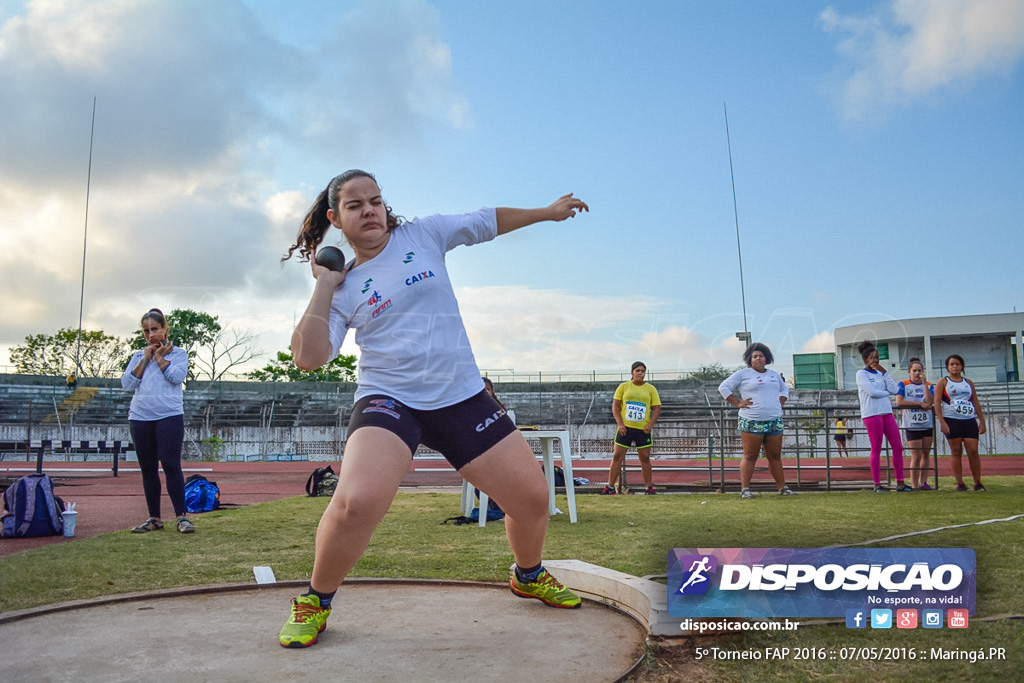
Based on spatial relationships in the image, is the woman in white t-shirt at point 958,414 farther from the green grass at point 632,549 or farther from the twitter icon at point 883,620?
the twitter icon at point 883,620

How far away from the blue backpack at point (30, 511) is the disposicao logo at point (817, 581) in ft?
20.6

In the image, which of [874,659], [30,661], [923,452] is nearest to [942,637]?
[874,659]

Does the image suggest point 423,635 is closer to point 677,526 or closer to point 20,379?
point 677,526

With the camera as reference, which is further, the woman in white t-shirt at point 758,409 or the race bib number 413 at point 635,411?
the race bib number 413 at point 635,411

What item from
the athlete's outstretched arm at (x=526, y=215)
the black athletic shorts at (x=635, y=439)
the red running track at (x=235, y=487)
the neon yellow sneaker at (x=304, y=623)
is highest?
the athlete's outstretched arm at (x=526, y=215)

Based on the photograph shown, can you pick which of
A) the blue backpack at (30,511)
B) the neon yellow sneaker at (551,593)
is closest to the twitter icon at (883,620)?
the neon yellow sneaker at (551,593)

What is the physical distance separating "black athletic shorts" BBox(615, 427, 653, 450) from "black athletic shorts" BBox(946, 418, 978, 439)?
3919 millimetres

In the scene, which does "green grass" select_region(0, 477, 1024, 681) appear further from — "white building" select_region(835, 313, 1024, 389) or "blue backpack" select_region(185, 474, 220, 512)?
"white building" select_region(835, 313, 1024, 389)

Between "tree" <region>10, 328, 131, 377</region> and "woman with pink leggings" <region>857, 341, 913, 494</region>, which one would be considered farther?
"tree" <region>10, 328, 131, 377</region>

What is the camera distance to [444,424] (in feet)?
10.3

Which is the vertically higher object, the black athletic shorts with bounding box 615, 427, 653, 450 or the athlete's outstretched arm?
the athlete's outstretched arm

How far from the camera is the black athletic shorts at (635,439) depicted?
10.9 meters

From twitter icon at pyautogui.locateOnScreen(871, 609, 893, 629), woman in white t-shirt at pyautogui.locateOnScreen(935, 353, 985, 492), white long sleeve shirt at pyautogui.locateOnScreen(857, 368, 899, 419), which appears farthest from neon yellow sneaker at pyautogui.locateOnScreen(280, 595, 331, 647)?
woman in white t-shirt at pyautogui.locateOnScreen(935, 353, 985, 492)

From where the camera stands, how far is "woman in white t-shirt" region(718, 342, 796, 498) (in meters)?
9.86
